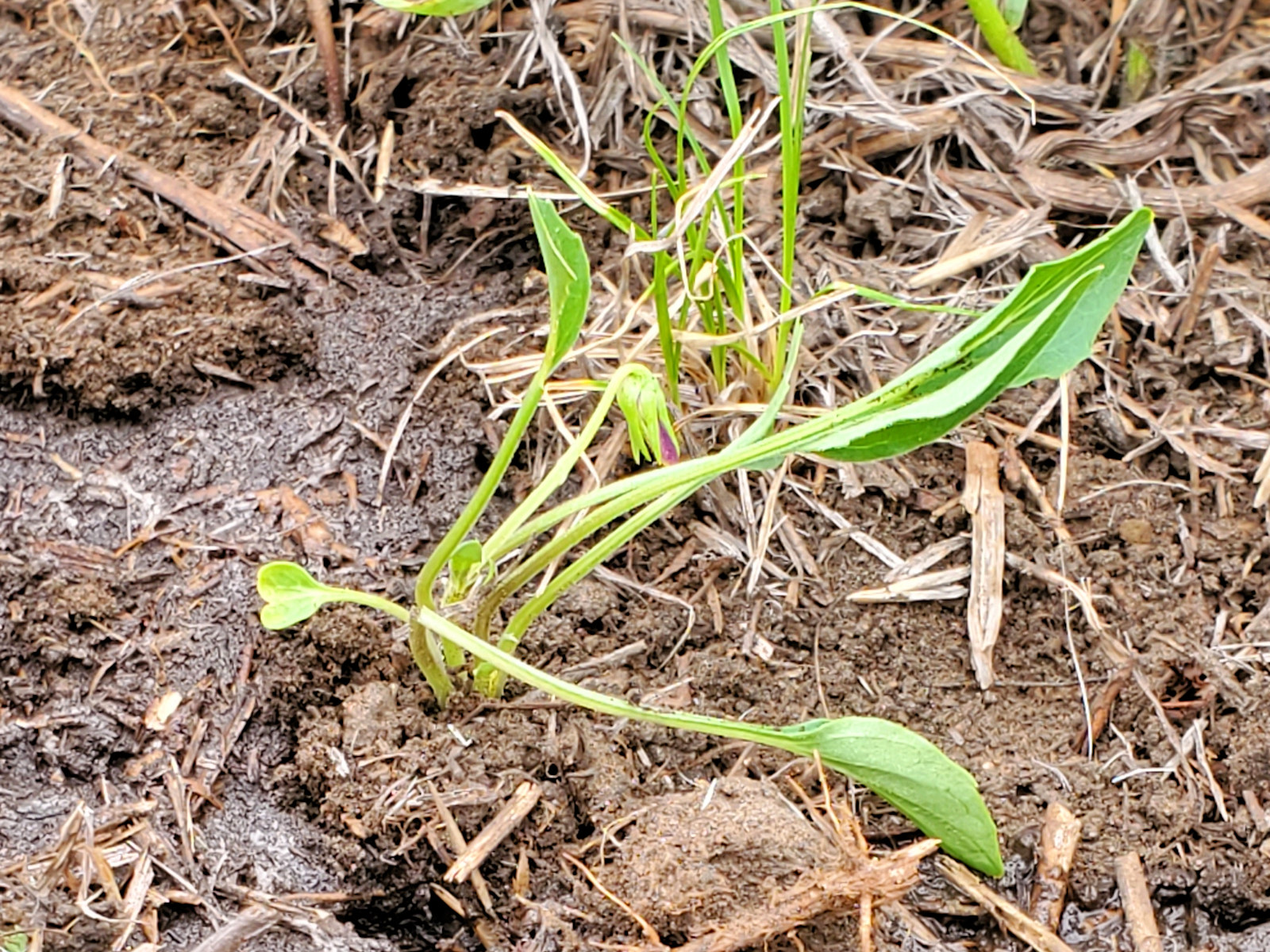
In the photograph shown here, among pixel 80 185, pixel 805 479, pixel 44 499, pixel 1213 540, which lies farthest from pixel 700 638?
pixel 80 185

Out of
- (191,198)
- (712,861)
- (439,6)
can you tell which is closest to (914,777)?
(712,861)

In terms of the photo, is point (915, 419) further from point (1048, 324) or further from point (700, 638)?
point (700, 638)

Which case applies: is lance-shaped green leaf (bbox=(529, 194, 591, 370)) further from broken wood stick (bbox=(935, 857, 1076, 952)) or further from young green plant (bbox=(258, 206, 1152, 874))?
broken wood stick (bbox=(935, 857, 1076, 952))

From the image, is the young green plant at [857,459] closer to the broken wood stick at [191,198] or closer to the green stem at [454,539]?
the green stem at [454,539]

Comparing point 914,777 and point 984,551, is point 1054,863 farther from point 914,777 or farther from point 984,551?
point 984,551

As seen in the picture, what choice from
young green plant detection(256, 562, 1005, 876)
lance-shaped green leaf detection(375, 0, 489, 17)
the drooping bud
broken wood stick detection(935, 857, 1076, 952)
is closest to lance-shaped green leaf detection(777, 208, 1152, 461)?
the drooping bud

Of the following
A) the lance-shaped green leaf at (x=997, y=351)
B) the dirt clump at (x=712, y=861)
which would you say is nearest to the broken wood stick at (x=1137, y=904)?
the dirt clump at (x=712, y=861)

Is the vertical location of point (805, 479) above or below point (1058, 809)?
above
